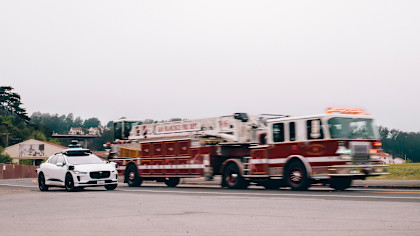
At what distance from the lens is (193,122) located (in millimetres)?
26641

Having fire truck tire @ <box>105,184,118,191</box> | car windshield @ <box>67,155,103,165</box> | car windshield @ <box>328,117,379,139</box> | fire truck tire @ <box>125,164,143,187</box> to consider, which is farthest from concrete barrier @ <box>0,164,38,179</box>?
car windshield @ <box>328,117,379,139</box>

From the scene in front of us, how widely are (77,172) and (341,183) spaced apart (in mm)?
9671

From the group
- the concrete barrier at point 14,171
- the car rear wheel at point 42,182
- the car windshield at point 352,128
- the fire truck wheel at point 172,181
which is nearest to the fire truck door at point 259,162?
the car windshield at point 352,128

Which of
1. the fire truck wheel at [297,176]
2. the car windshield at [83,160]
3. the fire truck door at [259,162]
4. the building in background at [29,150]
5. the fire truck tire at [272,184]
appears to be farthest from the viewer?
the building in background at [29,150]

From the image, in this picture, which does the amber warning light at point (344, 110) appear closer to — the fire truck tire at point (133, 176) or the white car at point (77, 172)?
the white car at point (77, 172)

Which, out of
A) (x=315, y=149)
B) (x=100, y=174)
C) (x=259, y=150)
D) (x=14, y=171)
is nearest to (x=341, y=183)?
(x=315, y=149)

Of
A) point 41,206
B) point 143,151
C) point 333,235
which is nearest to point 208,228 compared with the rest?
point 333,235

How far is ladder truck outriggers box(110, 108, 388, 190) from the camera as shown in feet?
66.5

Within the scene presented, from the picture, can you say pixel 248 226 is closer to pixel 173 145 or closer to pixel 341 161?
pixel 341 161

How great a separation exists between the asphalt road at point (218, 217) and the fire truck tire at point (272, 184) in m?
7.28

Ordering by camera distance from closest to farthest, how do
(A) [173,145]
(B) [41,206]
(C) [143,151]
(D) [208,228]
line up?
(D) [208,228]
(B) [41,206]
(A) [173,145]
(C) [143,151]

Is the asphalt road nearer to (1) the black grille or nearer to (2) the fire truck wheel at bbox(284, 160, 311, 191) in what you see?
(2) the fire truck wheel at bbox(284, 160, 311, 191)

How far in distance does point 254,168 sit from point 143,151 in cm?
810

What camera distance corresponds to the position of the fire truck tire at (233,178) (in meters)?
23.3
